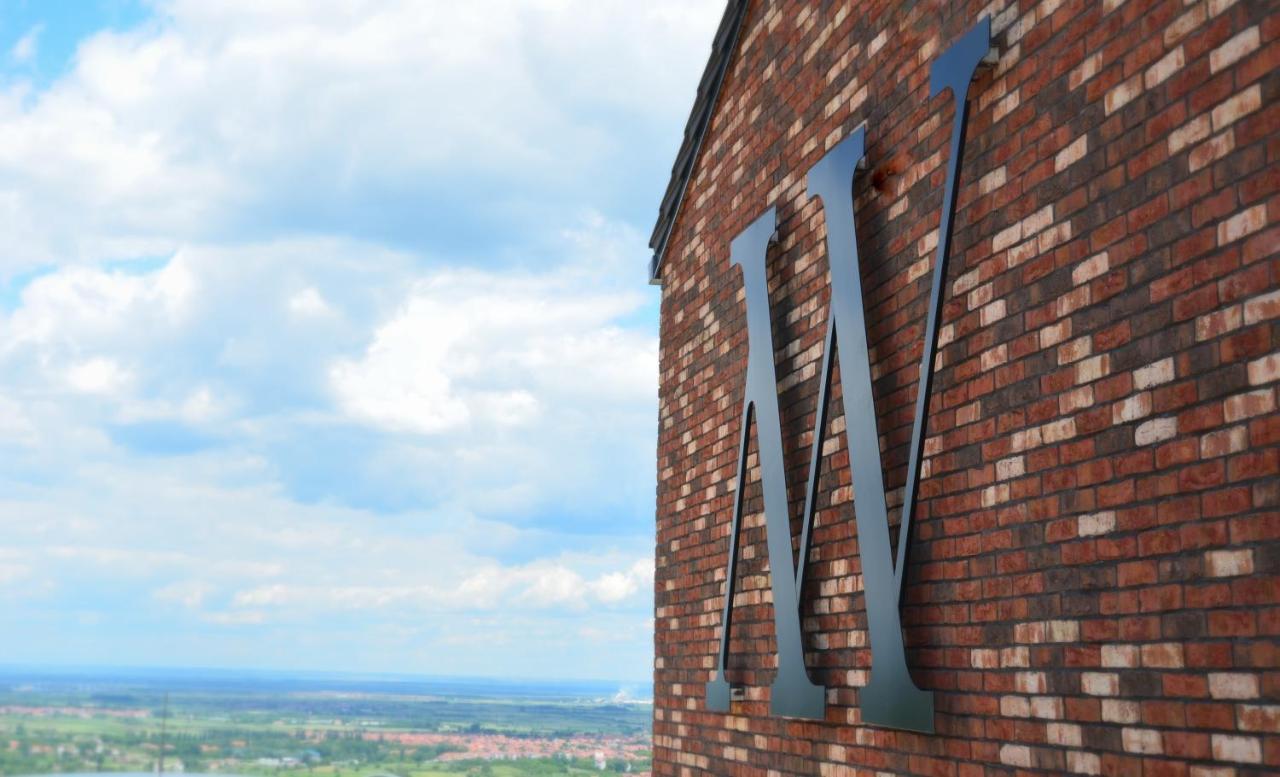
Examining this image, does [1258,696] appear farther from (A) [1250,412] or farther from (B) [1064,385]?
(B) [1064,385]

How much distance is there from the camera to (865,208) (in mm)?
4723

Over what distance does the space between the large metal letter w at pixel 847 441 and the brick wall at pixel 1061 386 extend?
0.23 feet

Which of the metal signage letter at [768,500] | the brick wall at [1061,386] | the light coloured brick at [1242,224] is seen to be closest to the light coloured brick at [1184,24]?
the brick wall at [1061,386]

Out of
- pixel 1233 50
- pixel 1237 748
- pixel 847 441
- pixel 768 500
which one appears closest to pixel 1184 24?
pixel 1233 50

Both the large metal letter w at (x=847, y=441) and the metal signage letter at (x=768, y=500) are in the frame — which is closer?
the large metal letter w at (x=847, y=441)

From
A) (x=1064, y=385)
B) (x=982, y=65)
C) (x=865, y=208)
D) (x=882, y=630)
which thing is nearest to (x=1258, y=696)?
(x=1064, y=385)

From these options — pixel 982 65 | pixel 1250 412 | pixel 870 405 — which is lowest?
pixel 1250 412

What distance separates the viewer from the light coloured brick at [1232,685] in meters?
2.63

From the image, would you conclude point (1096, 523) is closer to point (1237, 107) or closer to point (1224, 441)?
point (1224, 441)

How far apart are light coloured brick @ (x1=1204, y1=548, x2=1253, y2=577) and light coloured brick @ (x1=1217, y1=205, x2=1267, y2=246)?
0.72 m

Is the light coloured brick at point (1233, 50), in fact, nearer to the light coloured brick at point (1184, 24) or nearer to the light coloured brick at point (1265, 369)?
the light coloured brick at point (1184, 24)

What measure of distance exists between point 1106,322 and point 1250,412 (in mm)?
582

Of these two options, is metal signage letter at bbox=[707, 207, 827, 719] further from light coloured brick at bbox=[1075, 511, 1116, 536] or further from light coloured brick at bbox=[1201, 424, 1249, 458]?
light coloured brick at bbox=[1201, 424, 1249, 458]

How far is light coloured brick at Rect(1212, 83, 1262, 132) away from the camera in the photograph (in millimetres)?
2764
